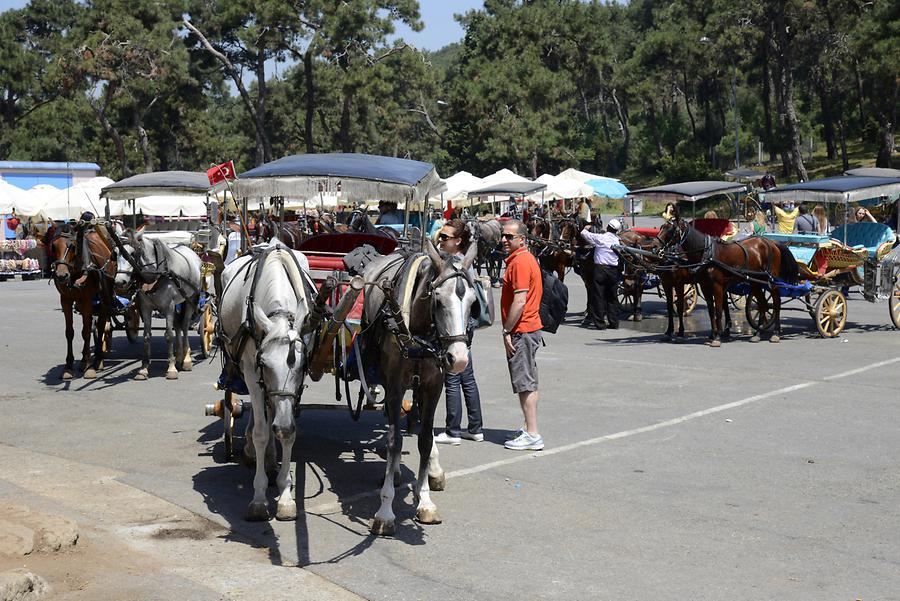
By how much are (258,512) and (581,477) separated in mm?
2859

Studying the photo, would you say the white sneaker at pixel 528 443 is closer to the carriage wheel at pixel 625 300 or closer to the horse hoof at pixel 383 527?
the horse hoof at pixel 383 527

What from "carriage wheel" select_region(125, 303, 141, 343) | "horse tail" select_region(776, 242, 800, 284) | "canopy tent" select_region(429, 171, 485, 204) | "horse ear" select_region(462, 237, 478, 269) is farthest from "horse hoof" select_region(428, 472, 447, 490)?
"canopy tent" select_region(429, 171, 485, 204)

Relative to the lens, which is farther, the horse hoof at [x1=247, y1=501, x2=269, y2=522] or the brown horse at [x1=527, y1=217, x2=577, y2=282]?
the brown horse at [x1=527, y1=217, x2=577, y2=282]

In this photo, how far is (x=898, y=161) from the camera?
58.2m

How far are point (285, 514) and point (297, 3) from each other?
147 ft

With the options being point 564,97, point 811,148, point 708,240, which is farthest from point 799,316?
point 564,97

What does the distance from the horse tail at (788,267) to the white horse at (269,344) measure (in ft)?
37.1

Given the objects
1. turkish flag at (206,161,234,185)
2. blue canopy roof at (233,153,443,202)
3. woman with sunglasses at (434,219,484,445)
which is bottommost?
woman with sunglasses at (434,219,484,445)

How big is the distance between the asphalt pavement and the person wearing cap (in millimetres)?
4472

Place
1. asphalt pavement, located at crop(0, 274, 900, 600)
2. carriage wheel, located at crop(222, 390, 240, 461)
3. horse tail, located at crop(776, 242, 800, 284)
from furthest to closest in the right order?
horse tail, located at crop(776, 242, 800, 284)
carriage wheel, located at crop(222, 390, 240, 461)
asphalt pavement, located at crop(0, 274, 900, 600)

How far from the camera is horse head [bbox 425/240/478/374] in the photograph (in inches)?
269

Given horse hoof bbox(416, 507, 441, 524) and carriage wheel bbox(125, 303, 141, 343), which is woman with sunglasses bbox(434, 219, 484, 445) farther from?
carriage wheel bbox(125, 303, 141, 343)

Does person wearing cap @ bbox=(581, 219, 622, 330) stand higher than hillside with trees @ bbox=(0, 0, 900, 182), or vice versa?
hillside with trees @ bbox=(0, 0, 900, 182)

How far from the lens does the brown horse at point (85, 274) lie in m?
13.7
